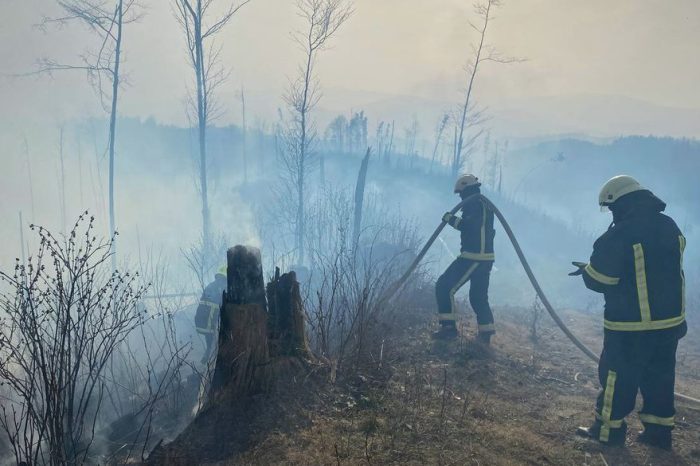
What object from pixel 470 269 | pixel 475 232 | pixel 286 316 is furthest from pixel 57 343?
pixel 475 232

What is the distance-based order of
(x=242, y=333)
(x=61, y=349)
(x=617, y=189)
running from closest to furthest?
(x=61, y=349) → (x=242, y=333) → (x=617, y=189)

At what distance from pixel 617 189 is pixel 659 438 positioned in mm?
2248

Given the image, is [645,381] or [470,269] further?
[470,269]

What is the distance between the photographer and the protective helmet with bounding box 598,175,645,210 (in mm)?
4277

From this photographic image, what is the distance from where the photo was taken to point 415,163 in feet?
213

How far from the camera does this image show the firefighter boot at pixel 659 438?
402 centimetres

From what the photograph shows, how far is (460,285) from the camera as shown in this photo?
22.4 feet

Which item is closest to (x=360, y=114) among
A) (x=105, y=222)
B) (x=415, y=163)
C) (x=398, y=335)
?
(x=415, y=163)

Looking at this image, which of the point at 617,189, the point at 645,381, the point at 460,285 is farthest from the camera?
the point at 460,285

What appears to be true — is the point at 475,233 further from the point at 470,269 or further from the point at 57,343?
the point at 57,343

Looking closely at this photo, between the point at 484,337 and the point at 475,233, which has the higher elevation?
the point at 475,233

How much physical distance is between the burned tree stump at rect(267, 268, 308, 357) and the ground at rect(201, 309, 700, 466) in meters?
0.56

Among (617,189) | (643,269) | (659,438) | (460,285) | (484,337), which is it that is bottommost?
(484,337)

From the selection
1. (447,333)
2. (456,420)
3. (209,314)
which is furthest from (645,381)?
(209,314)
